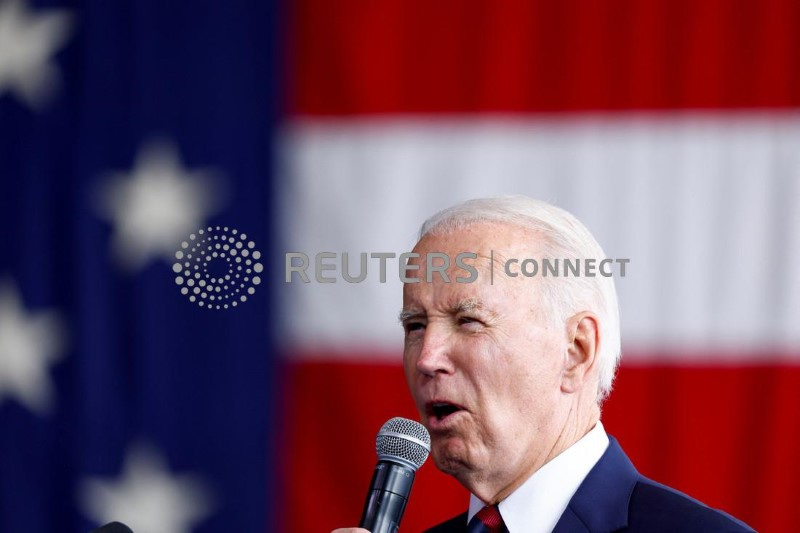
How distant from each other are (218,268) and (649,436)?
1238 mm

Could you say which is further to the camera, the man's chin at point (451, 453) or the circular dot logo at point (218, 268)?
the circular dot logo at point (218, 268)

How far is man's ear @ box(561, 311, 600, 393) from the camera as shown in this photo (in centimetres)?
155

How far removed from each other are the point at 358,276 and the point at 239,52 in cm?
70

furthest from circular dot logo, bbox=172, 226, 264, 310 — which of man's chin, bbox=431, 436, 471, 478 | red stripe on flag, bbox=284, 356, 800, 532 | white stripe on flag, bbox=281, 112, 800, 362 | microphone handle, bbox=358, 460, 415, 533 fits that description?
microphone handle, bbox=358, 460, 415, 533

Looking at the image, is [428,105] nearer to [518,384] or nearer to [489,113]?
[489,113]

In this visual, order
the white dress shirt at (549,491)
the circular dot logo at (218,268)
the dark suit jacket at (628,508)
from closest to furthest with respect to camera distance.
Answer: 1. the dark suit jacket at (628,508)
2. the white dress shirt at (549,491)
3. the circular dot logo at (218,268)

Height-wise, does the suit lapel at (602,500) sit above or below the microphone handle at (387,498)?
below

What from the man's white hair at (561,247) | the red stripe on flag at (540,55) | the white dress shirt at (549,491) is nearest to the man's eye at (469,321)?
the man's white hair at (561,247)

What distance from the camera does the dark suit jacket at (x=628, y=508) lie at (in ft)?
4.39

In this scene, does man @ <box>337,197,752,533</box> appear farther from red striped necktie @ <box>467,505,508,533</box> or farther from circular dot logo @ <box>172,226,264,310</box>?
circular dot logo @ <box>172,226,264,310</box>

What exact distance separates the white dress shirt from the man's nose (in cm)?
21

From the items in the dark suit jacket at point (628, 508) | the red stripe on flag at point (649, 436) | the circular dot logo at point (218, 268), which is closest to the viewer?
the dark suit jacket at point (628, 508)

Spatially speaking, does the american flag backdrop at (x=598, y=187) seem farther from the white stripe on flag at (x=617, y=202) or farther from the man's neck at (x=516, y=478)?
the man's neck at (x=516, y=478)

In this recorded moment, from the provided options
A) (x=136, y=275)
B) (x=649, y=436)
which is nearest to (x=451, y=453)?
(x=649, y=436)
